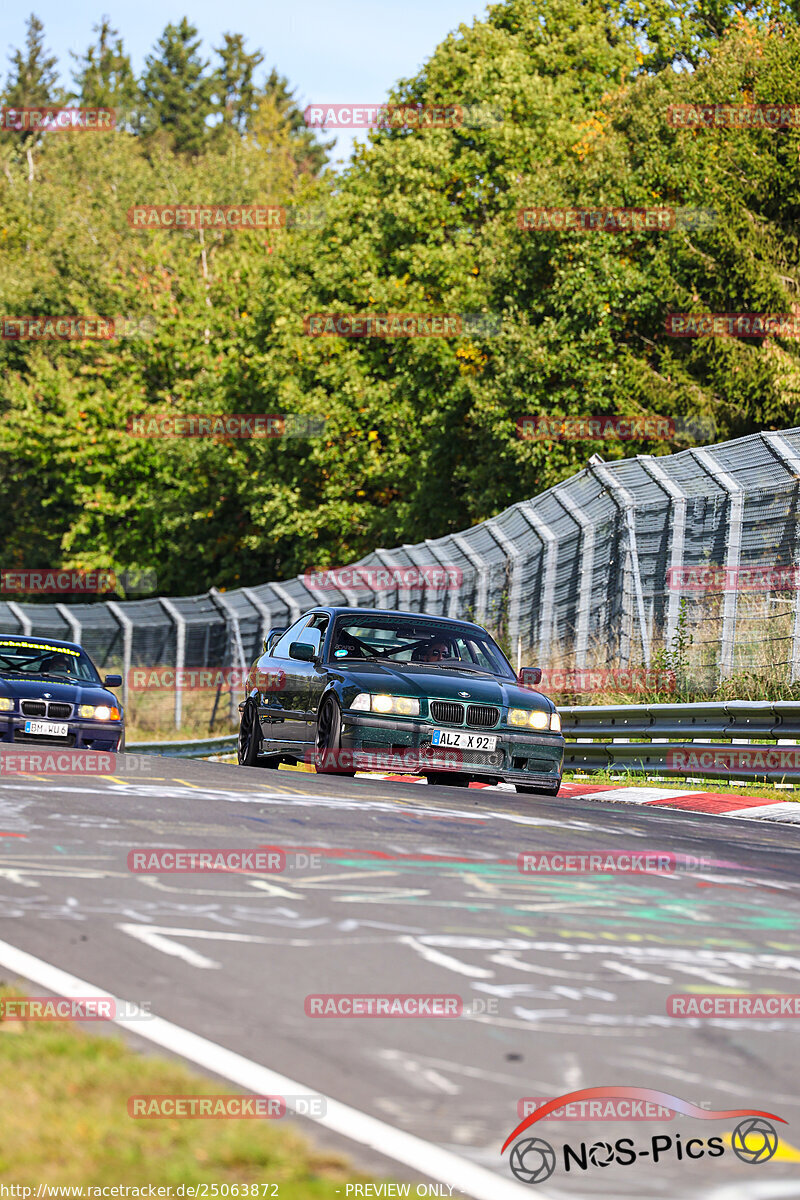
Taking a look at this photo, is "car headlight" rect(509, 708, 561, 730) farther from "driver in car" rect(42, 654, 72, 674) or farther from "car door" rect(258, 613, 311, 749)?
"driver in car" rect(42, 654, 72, 674)

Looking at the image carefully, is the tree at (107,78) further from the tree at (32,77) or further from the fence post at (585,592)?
the fence post at (585,592)

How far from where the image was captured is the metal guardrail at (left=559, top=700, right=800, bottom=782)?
14.2m

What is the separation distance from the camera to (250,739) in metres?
15.5

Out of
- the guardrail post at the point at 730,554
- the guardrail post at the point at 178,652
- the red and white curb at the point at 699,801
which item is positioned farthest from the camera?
the guardrail post at the point at 178,652

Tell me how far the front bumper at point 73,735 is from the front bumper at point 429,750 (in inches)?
187

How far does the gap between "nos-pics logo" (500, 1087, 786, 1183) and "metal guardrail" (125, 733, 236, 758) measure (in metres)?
20.9

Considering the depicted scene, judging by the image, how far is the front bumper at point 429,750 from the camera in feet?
41.5

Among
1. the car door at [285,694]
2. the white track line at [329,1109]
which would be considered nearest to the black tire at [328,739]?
the car door at [285,694]

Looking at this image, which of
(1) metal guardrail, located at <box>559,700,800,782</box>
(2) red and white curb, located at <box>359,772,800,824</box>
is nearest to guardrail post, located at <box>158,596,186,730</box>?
(1) metal guardrail, located at <box>559,700,800,782</box>

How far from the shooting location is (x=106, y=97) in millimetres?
106938

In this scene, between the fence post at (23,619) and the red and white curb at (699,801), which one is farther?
the fence post at (23,619)

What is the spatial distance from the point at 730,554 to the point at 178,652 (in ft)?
59.4

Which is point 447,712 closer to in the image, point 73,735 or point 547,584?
point 73,735

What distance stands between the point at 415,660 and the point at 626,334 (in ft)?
70.9
